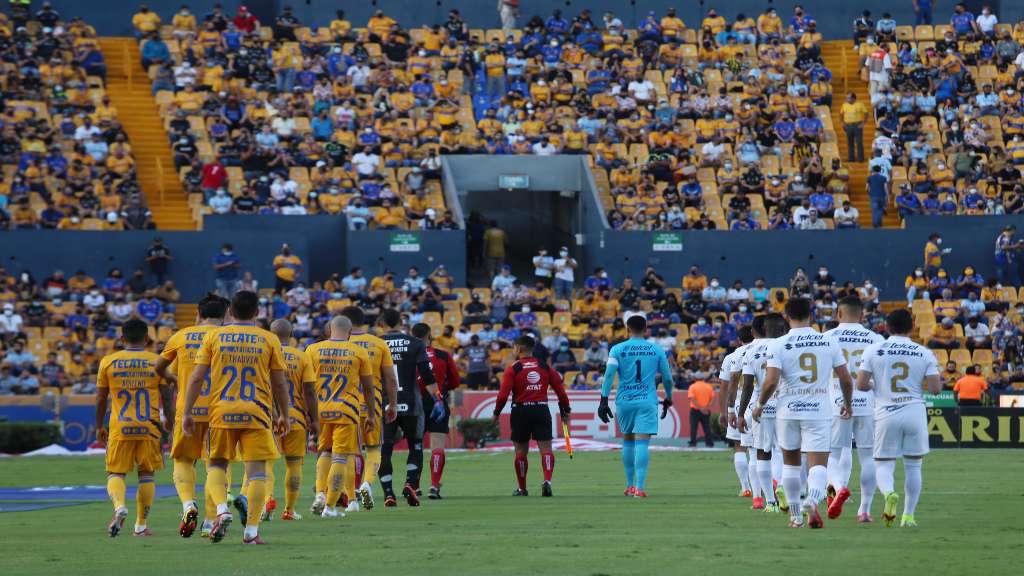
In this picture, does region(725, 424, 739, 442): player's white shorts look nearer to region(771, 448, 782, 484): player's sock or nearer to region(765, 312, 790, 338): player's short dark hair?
region(771, 448, 782, 484): player's sock

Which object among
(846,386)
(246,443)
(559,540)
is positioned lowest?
(559,540)

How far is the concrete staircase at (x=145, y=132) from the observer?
41.4 metres

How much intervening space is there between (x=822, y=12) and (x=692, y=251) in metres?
12.8

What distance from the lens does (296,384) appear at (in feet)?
52.2

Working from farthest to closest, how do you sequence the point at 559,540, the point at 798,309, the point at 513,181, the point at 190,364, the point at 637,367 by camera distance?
1. the point at 513,181
2. the point at 637,367
3. the point at 798,309
4. the point at 190,364
5. the point at 559,540

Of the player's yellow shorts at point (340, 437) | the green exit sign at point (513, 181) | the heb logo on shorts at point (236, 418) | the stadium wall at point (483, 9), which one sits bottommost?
the player's yellow shorts at point (340, 437)

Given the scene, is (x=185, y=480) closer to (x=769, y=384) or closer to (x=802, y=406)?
(x=769, y=384)

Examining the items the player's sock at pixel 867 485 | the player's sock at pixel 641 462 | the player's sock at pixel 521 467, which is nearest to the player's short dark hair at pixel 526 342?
the player's sock at pixel 521 467

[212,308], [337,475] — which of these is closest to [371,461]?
[337,475]

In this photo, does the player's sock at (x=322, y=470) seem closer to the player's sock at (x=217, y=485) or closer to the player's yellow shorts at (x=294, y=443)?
the player's yellow shorts at (x=294, y=443)

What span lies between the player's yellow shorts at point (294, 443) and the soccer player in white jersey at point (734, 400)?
4254mm

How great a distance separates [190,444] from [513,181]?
28912 mm

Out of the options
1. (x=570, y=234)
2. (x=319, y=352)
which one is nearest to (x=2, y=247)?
(x=570, y=234)

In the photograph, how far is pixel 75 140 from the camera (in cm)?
4138
